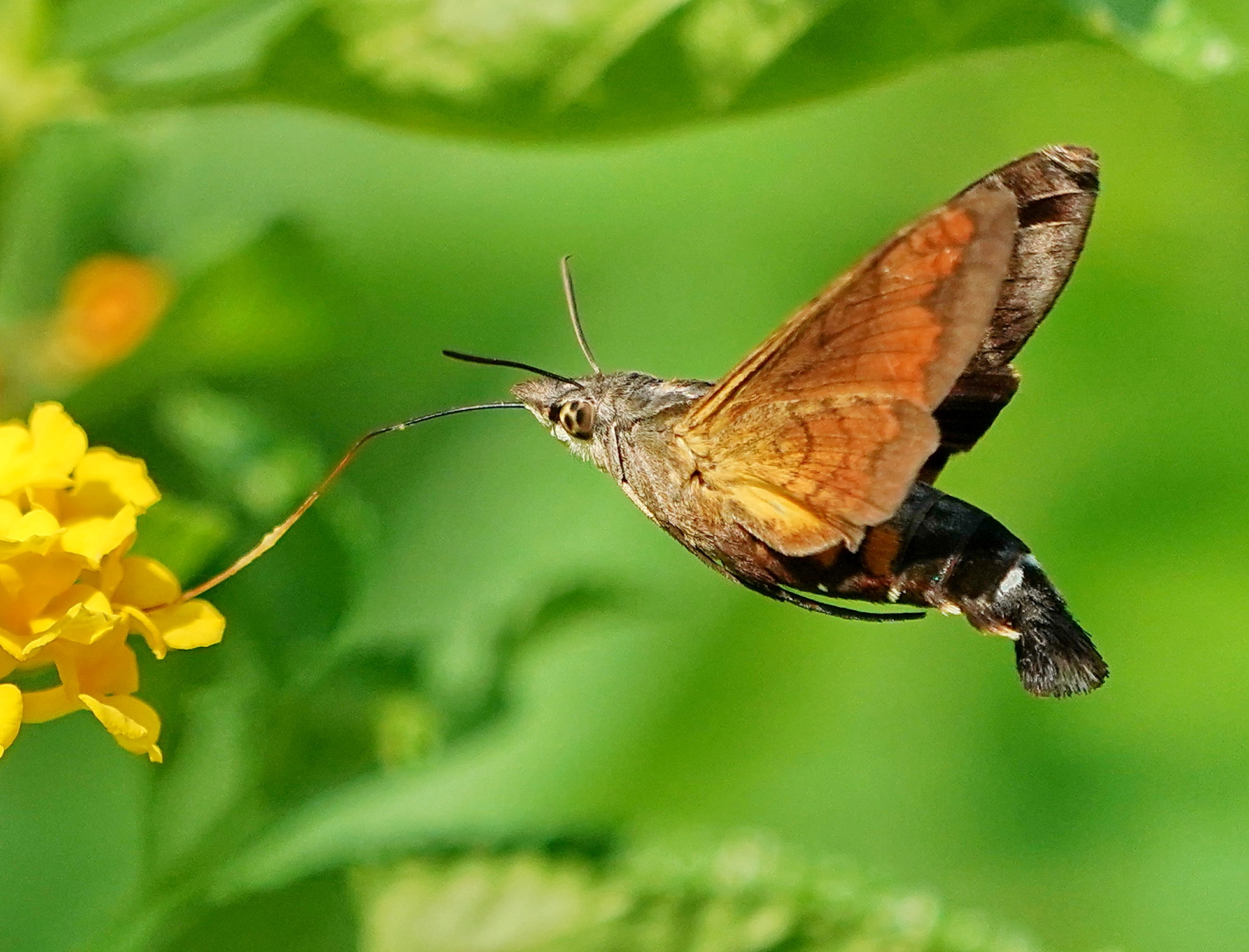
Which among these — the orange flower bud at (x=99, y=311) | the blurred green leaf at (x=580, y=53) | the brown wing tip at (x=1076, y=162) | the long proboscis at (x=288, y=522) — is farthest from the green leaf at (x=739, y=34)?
the orange flower bud at (x=99, y=311)

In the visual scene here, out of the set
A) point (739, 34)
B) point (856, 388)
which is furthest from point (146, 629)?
point (739, 34)

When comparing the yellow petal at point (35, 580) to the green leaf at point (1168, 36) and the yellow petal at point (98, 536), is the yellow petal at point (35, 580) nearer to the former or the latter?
the yellow petal at point (98, 536)

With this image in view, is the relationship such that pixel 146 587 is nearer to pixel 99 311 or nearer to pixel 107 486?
pixel 107 486

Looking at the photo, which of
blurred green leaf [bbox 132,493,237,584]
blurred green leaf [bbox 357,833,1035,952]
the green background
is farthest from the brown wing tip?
blurred green leaf [bbox 132,493,237,584]

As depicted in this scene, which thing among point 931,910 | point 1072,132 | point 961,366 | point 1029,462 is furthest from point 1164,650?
point 961,366

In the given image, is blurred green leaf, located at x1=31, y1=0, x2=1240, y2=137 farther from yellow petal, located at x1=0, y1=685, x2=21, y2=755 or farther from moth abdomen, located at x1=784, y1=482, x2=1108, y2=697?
yellow petal, located at x1=0, y1=685, x2=21, y2=755

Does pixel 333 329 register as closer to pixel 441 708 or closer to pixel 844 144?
pixel 441 708
